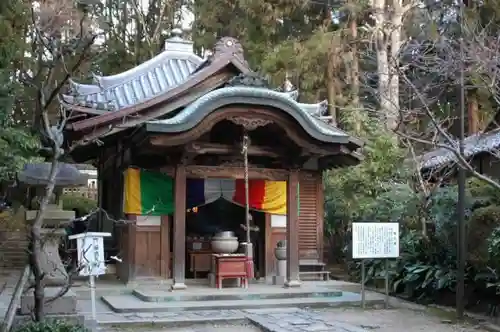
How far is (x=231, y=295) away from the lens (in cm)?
1170

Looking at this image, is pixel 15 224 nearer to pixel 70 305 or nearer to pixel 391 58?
pixel 70 305

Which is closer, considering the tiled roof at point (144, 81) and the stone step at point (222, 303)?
the stone step at point (222, 303)

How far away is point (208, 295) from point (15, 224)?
12.1 meters

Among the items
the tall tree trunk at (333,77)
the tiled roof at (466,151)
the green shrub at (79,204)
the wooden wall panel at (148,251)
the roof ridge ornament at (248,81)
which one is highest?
the tall tree trunk at (333,77)

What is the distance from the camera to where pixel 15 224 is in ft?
69.1

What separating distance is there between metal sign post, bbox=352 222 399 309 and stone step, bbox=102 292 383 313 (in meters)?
0.47

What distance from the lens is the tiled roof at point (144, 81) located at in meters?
14.7

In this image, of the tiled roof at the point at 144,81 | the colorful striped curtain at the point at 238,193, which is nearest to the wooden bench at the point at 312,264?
the colorful striped curtain at the point at 238,193

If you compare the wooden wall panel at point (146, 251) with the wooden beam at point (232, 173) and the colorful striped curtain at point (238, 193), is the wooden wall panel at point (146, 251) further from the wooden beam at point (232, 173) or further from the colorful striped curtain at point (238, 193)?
the wooden beam at point (232, 173)

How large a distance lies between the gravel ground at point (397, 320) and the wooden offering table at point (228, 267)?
2.12 metres

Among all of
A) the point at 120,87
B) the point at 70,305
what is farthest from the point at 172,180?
the point at 70,305

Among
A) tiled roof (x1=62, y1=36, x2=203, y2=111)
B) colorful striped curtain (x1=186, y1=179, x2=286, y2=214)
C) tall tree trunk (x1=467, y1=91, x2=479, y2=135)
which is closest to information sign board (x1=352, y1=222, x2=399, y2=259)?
colorful striped curtain (x1=186, y1=179, x2=286, y2=214)

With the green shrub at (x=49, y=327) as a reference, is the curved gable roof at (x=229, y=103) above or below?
above

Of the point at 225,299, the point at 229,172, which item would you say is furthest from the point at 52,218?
the point at 229,172
